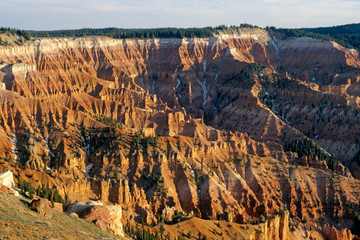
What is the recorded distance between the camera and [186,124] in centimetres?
10194

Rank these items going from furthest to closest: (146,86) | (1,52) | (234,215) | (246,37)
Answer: (246,37)
(146,86)
(1,52)
(234,215)

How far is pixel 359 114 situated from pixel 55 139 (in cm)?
8044

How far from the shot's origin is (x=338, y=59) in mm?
171750

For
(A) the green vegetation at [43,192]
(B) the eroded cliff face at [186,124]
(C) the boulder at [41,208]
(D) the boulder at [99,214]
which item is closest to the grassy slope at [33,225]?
(C) the boulder at [41,208]

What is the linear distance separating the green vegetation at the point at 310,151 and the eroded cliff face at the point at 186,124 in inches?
174

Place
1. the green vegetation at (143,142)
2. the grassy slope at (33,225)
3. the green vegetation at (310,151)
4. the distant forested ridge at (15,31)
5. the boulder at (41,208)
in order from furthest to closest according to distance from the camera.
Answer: the distant forested ridge at (15,31) < the green vegetation at (310,151) < the green vegetation at (143,142) < the boulder at (41,208) < the grassy slope at (33,225)

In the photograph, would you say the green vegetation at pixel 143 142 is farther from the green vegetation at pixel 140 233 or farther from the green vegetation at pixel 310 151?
the green vegetation at pixel 310 151

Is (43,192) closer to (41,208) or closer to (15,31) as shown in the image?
(41,208)

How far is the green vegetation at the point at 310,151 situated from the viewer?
307ft

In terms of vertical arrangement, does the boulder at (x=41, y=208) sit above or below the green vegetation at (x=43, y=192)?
above

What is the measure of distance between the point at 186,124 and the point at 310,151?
2901 cm

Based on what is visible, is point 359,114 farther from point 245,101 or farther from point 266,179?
point 266,179

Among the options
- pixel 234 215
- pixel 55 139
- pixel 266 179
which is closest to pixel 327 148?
pixel 266 179

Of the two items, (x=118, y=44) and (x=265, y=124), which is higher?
(x=118, y=44)
